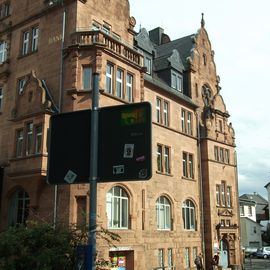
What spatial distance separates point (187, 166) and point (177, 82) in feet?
24.2

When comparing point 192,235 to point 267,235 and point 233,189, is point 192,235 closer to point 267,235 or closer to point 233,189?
point 233,189

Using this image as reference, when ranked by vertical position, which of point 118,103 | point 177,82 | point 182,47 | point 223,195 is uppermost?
point 182,47

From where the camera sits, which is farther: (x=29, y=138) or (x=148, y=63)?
(x=148, y=63)

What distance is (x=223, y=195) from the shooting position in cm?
3819

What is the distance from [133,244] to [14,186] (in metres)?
7.96

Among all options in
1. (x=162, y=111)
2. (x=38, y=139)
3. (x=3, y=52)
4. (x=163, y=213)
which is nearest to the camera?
(x=38, y=139)

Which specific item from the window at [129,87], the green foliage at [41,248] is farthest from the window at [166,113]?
the green foliage at [41,248]

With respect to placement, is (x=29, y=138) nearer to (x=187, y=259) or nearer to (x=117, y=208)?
(x=117, y=208)

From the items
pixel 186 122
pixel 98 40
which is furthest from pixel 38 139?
pixel 186 122

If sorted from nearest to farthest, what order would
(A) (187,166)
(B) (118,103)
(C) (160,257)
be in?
(B) (118,103) → (C) (160,257) → (A) (187,166)

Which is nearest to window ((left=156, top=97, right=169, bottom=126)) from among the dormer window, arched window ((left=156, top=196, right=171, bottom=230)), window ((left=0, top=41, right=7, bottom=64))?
the dormer window

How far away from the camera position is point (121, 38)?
2898cm

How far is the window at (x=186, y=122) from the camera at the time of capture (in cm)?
3503

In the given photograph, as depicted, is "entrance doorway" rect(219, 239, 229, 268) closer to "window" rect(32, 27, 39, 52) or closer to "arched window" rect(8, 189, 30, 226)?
"arched window" rect(8, 189, 30, 226)
